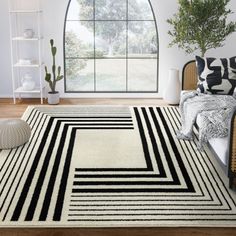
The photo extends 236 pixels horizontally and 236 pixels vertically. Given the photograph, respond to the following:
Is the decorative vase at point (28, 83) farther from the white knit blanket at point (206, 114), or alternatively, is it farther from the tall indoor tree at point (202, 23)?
the white knit blanket at point (206, 114)

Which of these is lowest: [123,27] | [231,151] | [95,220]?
[95,220]

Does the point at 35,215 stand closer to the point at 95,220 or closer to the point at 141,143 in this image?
the point at 95,220

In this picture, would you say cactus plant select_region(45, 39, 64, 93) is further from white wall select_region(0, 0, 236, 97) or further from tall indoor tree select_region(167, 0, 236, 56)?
tall indoor tree select_region(167, 0, 236, 56)

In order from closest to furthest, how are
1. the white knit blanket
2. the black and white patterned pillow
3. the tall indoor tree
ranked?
the white knit blanket
the black and white patterned pillow
the tall indoor tree

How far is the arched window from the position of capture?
21.3 feet

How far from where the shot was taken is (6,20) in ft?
21.0

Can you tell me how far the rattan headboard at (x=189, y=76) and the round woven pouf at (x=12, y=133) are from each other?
2.10 meters

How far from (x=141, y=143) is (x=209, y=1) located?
231 cm

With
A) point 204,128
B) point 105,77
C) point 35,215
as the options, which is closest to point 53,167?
point 35,215

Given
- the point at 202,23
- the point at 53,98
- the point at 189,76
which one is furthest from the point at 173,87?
the point at 53,98

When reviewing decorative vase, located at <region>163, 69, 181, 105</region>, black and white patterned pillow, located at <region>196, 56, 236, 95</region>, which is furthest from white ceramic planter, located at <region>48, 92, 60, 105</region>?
black and white patterned pillow, located at <region>196, 56, 236, 95</region>

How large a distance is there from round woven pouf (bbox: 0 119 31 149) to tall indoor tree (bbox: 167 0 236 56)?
2628 millimetres

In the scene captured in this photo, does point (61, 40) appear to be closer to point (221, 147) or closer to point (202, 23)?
point (202, 23)

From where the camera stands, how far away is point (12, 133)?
4.26 meters
